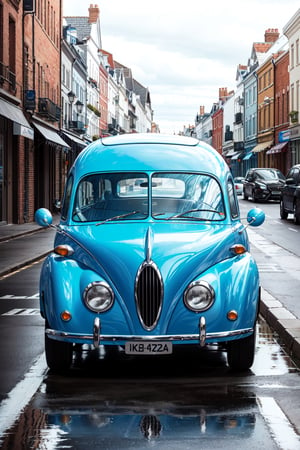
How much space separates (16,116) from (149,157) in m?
20.7

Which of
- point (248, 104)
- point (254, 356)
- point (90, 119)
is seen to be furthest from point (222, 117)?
point (254, 356)

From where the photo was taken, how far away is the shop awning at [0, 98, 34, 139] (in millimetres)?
25766

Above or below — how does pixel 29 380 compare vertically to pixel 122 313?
below

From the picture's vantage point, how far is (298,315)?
30.0 ft

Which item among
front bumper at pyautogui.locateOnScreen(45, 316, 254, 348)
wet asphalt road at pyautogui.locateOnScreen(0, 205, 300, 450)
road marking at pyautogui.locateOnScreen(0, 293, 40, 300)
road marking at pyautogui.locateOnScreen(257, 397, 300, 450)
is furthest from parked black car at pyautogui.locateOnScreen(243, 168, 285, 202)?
road marking at pyautogui.locateOnScreen(257, 397, 300, 450)

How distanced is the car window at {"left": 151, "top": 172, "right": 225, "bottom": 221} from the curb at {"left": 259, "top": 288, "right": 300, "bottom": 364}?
1.35 metres

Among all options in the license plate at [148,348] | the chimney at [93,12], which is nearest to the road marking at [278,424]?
the license plate at [148,348]

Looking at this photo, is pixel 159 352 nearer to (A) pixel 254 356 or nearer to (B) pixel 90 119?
(A) pixel 254 356

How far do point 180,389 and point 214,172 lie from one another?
2.42 metres

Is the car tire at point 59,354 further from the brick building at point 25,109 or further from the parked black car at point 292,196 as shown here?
the parked black car at point 292,196

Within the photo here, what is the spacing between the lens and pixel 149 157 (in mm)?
7953

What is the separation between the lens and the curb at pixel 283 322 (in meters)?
7.66

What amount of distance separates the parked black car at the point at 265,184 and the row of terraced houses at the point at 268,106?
10.6 meters

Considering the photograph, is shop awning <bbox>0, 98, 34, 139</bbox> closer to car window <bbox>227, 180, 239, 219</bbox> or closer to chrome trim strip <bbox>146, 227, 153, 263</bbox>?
car window <bbox>227, 180, 239, 219</bbox>
